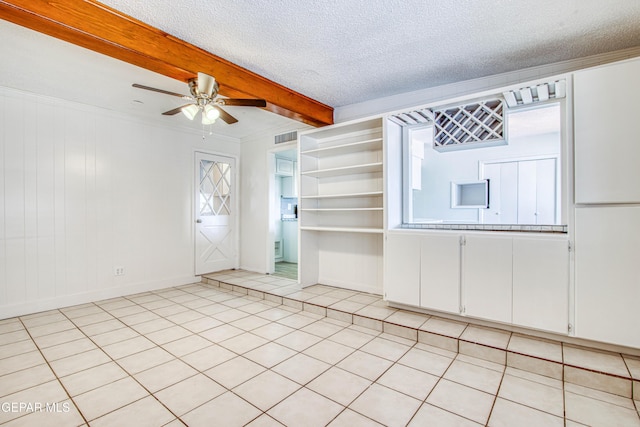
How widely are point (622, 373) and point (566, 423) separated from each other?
71 centimetres

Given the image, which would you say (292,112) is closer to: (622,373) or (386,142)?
(386,142)

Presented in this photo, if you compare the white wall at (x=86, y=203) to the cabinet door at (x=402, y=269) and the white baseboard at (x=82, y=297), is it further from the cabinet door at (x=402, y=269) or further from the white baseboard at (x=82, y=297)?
the cabinet door at (x=402, y=269)

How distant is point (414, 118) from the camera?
3.43 metres

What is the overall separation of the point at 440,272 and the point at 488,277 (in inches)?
16.7

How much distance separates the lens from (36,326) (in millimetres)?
3182

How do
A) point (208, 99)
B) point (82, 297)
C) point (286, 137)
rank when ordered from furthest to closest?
point (286, 137)
point (82, 297)
point (208, 99)

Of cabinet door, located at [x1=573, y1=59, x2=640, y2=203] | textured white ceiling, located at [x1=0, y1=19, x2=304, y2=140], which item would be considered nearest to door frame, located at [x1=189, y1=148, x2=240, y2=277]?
textured white ceiling, located at [x1=0, y1=19, x2=304, y2=140]

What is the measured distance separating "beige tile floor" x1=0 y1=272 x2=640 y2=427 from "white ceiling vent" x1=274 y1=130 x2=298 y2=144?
2.71 m

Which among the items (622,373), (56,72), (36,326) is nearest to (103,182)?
(56,72)

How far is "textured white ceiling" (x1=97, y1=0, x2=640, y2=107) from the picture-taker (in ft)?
6.98

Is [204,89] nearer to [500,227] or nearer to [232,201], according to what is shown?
[500,227]

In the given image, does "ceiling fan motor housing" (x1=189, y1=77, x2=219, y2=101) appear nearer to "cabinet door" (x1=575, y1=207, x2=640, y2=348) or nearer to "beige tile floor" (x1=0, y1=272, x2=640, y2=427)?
"beige tile floor" (x1=0, y1=272, x2=640, y2=427)

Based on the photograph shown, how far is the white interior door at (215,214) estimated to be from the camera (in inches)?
205

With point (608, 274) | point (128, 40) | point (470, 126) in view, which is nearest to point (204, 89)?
point (128, 40)
